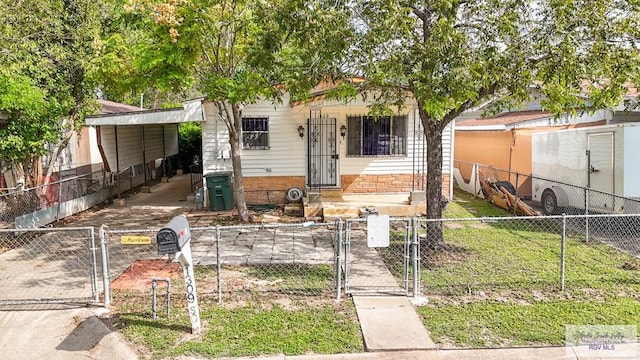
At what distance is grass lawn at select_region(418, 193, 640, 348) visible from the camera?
5.58 meters

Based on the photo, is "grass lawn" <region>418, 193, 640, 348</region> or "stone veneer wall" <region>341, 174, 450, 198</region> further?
"stone veneer wall" <region>341, 174, 450, 198</region>

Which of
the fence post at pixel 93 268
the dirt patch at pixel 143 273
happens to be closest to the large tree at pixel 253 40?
the dirt patch at pixel 143 273

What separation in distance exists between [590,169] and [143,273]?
9838mm

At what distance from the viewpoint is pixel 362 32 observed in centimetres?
740

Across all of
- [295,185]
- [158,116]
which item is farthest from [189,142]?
[295,185]

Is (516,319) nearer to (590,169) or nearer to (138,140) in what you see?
(590,169)

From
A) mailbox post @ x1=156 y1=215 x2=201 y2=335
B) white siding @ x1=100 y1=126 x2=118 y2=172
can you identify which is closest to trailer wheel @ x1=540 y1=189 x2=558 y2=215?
mailbox post @ x1=156 y1=215 x2=201 y2=335

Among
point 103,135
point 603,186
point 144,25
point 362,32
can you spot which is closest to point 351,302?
point 362,32

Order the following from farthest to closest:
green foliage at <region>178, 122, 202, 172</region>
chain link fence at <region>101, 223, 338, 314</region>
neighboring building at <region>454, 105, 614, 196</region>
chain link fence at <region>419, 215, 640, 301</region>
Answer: green foliage at <region>178, 122, 202, 172</region> < neighboring building at <region>454, 105, 614, 196</region> < chain link fence at <region>419, 215, 640, 301</region> < chain link fence at <region>101, 223, 338, 314</region>

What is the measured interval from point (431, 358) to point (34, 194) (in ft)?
33.9

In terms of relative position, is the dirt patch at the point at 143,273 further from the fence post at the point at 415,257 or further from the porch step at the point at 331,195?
the porch step at the point at 331,195

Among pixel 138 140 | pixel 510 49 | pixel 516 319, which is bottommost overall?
pixel 516 319

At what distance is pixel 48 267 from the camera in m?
8.13

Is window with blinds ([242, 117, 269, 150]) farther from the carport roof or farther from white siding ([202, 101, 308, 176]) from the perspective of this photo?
the carport roof
